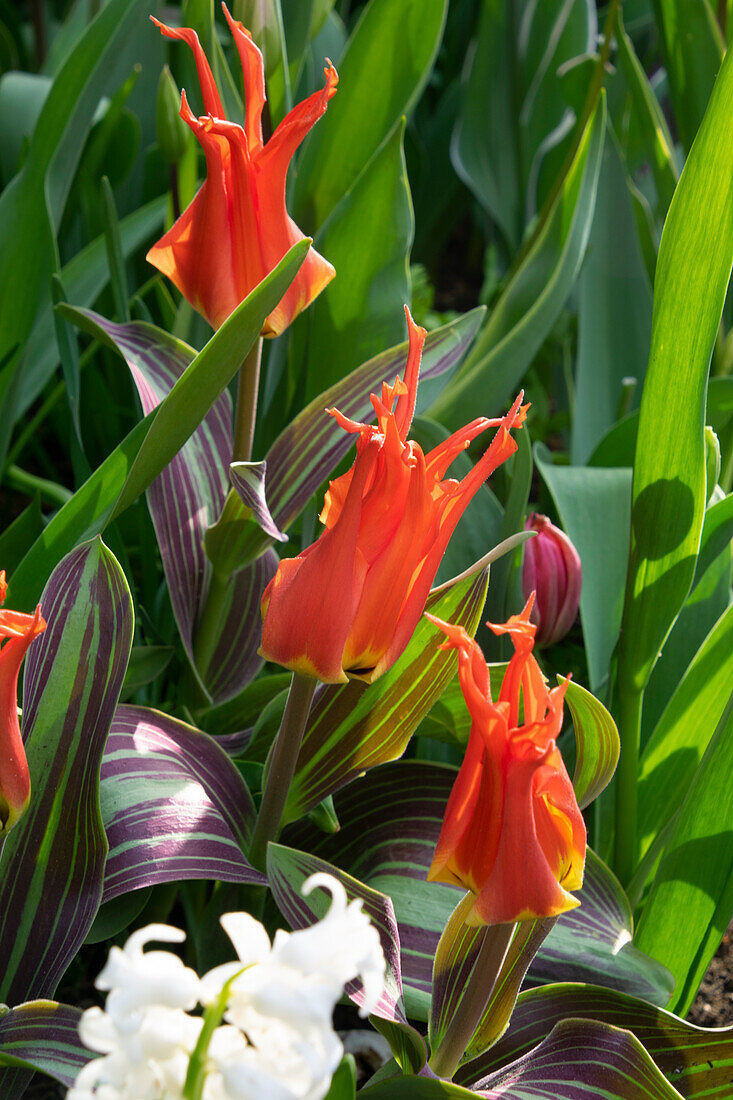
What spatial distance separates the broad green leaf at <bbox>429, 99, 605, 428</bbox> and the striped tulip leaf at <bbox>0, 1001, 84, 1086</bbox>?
1.38 feet

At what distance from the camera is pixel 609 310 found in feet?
2.85

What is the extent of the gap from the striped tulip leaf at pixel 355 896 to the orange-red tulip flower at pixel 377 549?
0.25ft

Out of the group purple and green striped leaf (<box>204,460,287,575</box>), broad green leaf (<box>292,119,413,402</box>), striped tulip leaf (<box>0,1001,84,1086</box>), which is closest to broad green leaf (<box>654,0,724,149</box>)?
broad green leaf (<box>292,119,413,402</box>)

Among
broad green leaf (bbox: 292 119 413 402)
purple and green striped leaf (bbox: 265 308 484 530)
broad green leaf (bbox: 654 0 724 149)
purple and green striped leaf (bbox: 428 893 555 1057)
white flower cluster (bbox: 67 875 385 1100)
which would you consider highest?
broad green leaf (bbox: 654 0 724 149)

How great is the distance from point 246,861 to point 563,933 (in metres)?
0.15

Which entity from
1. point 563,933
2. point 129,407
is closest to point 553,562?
point 563,933

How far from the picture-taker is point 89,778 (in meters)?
0.41

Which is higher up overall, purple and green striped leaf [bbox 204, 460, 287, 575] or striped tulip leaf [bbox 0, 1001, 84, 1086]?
purple and green striped leaf [bbox 204, 460, 287, 575]

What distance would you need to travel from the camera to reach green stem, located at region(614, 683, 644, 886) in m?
0.56

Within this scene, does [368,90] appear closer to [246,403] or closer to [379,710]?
[246,403]

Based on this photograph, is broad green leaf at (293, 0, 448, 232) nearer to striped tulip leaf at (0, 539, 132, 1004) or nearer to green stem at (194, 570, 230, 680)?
green stem at (194, 570, 230, 680)

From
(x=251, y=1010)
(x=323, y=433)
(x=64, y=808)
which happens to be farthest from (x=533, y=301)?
(x=251, y=1010)

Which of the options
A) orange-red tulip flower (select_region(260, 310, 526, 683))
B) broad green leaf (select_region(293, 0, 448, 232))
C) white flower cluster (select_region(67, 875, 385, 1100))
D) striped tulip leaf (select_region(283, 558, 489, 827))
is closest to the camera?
white flower cluster (select_region(67, 875, 385, 1100))

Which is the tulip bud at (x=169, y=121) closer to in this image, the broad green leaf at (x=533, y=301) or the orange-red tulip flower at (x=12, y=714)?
the broad green leaf at (x=533, y=301)
